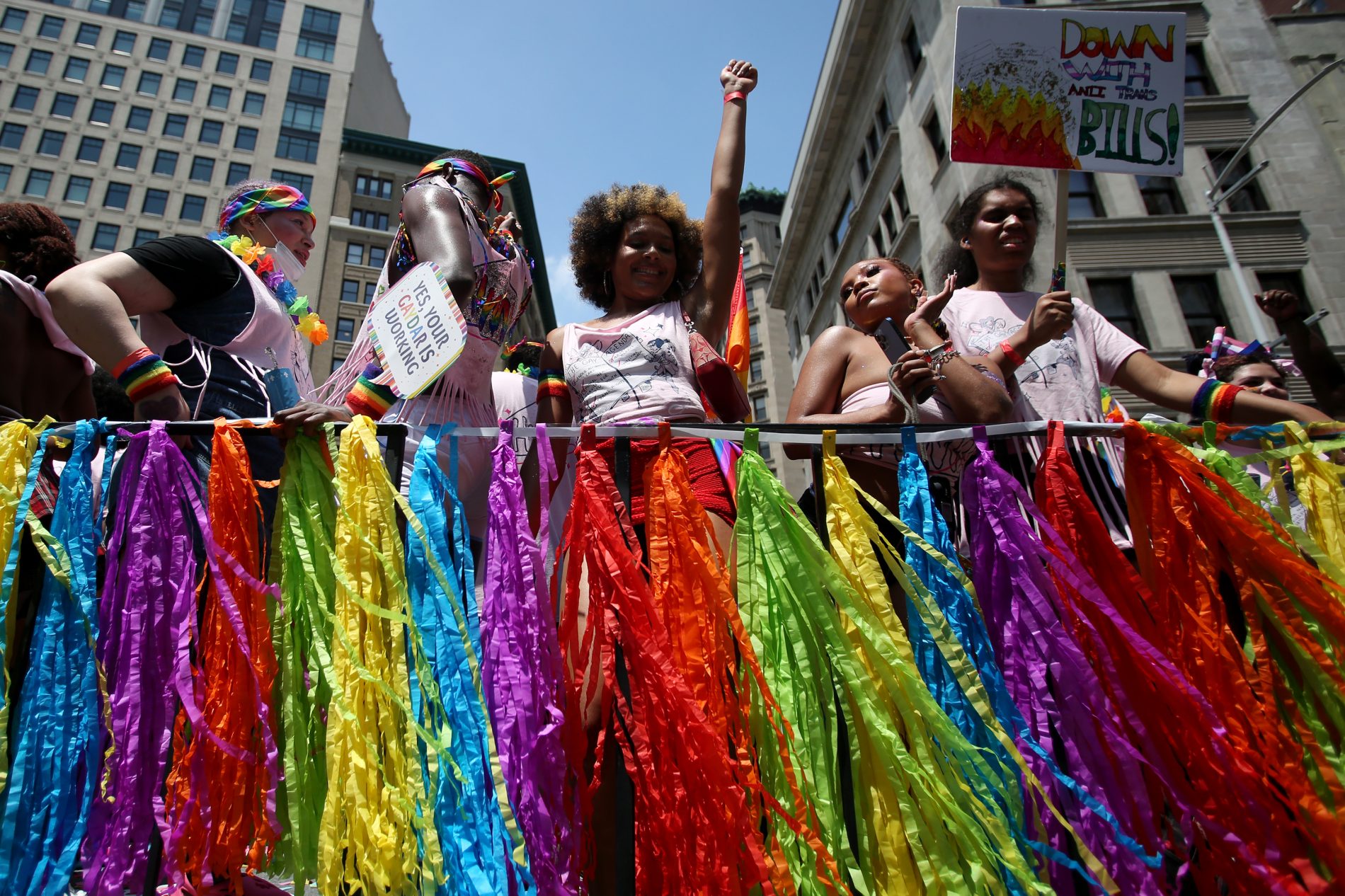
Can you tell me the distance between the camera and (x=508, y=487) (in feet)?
5.54

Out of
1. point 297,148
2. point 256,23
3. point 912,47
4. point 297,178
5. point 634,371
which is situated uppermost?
point 256,23

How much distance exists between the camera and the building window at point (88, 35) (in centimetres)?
3734

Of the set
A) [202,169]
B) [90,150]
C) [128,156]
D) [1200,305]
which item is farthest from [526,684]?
[90,150]

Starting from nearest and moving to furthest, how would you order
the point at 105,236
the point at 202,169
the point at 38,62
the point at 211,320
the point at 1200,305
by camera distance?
the point at 211,320
the point at 1200,305
the point at 105,236
the point at 38,62
the point at 202,169

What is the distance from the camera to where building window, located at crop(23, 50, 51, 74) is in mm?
36188

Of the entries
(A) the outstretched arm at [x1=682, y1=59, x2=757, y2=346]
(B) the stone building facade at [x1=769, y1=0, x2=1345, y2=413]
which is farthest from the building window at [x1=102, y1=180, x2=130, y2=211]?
(A) the outstretched arm at [x1=682, y1=59, x2=757, y2=346]

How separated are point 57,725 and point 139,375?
2.61 feet

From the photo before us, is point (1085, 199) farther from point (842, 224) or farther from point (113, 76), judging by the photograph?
point (113, 76)

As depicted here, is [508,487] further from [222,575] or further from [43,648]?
[43,648]

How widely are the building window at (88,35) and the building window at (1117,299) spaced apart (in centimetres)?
4567

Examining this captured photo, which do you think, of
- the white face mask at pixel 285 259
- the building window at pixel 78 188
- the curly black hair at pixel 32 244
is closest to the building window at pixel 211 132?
the building window at pixel 78 188

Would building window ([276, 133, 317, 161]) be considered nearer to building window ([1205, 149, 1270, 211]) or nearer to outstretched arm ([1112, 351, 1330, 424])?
building window ([1205, 149, 1270, 211])

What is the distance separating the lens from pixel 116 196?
115 feet

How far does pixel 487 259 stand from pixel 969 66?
1.53 metres
